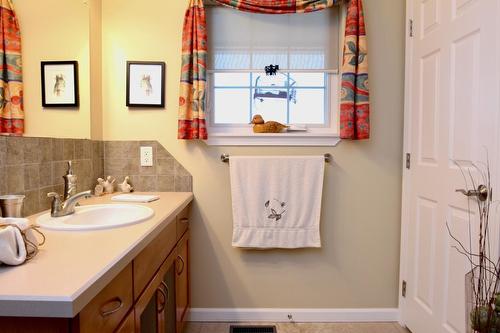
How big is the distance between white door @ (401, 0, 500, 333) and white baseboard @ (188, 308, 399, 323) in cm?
16

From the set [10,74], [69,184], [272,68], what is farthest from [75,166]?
[272,68]

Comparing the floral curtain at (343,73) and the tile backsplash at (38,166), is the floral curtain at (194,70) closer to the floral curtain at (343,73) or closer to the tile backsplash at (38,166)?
the floral curtain at (343,73)

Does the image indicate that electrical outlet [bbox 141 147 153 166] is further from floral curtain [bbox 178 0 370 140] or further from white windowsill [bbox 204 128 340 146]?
white windowsill [bbox 204 128 340 146]

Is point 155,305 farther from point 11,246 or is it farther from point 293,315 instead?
point 293,315

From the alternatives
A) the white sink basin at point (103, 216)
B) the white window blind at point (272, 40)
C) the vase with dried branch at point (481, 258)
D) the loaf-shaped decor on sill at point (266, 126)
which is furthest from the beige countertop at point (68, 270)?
the white window blind at point (272, 40)

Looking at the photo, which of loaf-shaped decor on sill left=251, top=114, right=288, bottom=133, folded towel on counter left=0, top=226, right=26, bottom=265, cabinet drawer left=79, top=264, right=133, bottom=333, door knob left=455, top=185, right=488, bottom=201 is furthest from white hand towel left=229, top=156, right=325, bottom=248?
folded towel on counter left=0, top=226, right=26, bottom=265

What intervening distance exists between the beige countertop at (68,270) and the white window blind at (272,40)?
1.30 m

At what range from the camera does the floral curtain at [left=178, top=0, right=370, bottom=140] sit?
1.71 metres

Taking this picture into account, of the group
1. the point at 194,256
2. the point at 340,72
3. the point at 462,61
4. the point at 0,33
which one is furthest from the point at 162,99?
the point at 462,61

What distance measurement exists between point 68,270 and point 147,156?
1219 mm

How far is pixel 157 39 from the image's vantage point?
5.95 ft

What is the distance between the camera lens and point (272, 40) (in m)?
1.89

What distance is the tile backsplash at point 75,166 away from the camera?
45.5 inches

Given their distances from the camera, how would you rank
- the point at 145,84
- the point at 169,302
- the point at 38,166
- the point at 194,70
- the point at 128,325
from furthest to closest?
the point at 145,84 < the point at 194,70 < the point at 169,302 < the point at 38,166 < the point at 128,325
